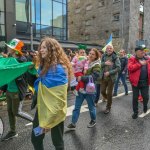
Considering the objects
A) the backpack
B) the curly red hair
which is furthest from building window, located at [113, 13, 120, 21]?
the curly red hair

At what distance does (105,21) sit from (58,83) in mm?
35772

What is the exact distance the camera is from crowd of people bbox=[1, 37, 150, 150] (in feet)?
11.3

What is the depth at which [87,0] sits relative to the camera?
1607 inches

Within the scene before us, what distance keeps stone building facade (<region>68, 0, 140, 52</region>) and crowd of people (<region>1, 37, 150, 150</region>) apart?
28121 millimetres

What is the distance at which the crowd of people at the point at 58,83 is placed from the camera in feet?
11.3

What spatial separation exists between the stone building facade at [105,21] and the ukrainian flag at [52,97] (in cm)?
3242

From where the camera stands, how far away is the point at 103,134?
18.9ft

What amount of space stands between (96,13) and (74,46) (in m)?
14.6

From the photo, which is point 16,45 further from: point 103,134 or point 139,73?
point 139,73

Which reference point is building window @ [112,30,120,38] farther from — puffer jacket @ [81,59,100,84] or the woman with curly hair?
the woman with curly hair

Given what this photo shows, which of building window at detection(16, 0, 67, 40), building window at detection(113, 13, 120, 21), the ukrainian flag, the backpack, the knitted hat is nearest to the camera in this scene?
the ukrainian flag

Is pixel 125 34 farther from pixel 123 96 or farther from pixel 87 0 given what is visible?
pixel 123 96

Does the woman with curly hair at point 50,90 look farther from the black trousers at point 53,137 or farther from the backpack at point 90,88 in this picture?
the backpack at point 90,88

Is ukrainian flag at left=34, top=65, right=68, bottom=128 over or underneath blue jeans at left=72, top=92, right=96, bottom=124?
over
